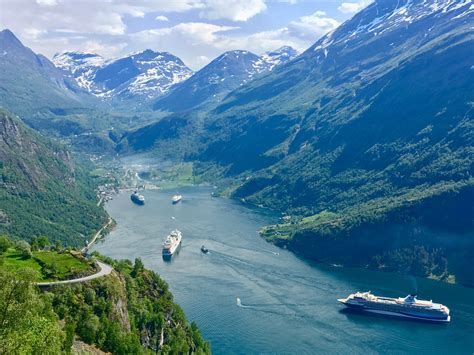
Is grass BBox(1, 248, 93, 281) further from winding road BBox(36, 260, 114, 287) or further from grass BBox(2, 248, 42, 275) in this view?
winding road BBox(36, 260, 114, 287)

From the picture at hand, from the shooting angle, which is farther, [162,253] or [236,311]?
[162,253]

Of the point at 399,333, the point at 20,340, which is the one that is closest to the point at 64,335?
the point at 20,340

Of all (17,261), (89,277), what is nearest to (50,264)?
(89,277)

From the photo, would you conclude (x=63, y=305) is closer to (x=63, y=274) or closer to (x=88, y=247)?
(x=63, y=274)

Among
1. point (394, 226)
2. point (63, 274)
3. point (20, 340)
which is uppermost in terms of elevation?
point (394, 226)

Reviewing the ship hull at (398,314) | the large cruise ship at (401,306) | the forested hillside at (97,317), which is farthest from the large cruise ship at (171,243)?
the ship hull at (398,314)

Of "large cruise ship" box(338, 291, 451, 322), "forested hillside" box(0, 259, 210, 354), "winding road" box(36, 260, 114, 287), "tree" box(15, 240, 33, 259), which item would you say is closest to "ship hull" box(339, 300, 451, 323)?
"large cruise ship" box(338, 291, 451, 322)
